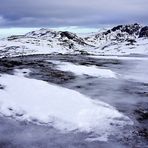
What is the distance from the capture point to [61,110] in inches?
533

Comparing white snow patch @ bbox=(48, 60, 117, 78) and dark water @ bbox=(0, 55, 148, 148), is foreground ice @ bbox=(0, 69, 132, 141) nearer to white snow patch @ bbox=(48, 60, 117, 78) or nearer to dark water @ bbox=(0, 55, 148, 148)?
dark water @ bbox=(0, 55, 148, 148)

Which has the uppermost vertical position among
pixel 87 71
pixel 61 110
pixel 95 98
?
pixel 61 110

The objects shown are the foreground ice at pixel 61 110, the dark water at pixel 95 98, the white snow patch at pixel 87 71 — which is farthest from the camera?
the white snow patch at pixel 87 71

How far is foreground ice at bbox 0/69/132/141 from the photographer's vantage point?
40.5 ft

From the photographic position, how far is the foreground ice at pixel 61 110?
A: 12.4 meters

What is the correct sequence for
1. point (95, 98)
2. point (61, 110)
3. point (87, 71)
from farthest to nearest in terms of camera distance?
1. point (87, 71)
2. point (95, 98)
3. point (61, 110)

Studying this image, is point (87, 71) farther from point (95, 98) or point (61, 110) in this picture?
point (61, 110)

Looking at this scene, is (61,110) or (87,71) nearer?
(61,110)

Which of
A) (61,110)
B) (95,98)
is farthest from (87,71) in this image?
(61,110)

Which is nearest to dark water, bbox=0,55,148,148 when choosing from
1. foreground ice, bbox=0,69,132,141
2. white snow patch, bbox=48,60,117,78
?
foreground ice, bbox=0,69,132,141

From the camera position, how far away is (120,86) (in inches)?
770

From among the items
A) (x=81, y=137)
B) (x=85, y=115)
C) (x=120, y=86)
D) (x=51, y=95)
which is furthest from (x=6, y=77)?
(x=81, y=137)

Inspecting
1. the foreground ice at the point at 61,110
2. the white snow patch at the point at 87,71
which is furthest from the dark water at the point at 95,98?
the white snow patch at the point at 87,71

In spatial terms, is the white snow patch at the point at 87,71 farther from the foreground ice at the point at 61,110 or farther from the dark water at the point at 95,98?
the foreground ice at the point at 61,110
